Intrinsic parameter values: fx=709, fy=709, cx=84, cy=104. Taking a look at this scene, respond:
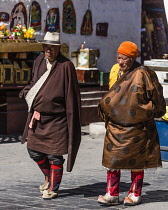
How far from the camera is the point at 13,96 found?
42.1 feet

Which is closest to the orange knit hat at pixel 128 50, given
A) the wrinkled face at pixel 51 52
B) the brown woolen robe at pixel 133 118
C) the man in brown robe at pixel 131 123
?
the man in brown robe at pixel 131 123

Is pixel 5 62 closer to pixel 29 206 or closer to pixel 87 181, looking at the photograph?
pixel 87 181

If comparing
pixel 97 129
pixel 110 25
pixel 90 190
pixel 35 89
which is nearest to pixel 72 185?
pixel 90 190

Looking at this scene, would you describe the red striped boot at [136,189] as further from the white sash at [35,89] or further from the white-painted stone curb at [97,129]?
the white-painted stone curb at [97,129]

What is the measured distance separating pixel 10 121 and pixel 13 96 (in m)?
0.46

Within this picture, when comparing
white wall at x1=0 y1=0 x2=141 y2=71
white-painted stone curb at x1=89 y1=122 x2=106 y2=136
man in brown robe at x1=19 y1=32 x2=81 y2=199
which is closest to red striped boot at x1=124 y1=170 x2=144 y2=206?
man in brown robe at x1=19 y1=32 x2=81 y2=199

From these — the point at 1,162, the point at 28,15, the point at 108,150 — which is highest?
the point at 28,15

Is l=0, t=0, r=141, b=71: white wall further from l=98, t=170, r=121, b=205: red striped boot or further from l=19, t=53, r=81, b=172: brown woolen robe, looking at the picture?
l=98, t=170, r=121, b=205: red striped boot

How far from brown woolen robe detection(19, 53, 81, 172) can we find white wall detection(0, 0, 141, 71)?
658 cm

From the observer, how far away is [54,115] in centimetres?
752

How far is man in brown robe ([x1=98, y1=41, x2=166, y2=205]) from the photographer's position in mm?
7027

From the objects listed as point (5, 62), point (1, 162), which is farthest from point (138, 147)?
point (5, 62)

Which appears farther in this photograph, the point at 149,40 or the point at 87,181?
the point at 149,40

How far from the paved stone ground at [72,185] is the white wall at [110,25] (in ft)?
12.8
